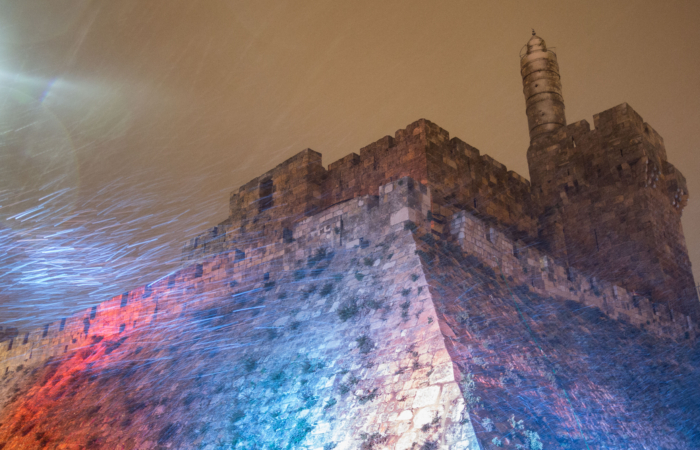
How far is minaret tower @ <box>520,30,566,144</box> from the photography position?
58.3 ft

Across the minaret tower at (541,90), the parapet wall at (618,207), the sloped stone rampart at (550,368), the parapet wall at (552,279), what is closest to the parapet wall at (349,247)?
the parapet wall at (552,279)

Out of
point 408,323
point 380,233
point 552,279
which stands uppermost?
point 380,233

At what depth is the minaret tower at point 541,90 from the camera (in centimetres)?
1777

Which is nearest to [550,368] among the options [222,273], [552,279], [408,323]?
[408,323]

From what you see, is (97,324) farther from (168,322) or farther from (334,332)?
(334,332)

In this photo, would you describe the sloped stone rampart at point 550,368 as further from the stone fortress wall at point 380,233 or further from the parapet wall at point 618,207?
the parapet wall at point 618,207

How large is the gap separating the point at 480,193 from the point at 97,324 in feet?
35.6

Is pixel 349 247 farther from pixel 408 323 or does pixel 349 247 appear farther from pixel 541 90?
pixel 541 90

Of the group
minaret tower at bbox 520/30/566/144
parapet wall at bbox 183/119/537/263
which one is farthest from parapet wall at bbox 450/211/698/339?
minaret tower at bbox 520/30/566/144

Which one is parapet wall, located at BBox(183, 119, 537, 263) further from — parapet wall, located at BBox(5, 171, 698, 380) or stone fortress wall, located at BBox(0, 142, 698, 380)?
parapet wall, located at BBox(5, 171, 698, 380)

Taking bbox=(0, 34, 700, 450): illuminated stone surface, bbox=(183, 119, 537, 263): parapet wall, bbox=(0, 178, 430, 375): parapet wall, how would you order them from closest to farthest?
bbox=(0, 34, 700, 450): illuminated stone surface, bbox=(0, 178, 430, 375): parapet wall, bbox=(183, 119, 537, 263): parapet wall

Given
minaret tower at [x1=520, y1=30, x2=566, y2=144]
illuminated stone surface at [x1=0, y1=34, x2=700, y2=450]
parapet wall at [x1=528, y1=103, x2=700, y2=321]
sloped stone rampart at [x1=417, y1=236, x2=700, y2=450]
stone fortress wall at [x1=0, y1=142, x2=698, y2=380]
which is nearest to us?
sloped stone rampart at [x1=417, y1=236, x2=700, y2=450]

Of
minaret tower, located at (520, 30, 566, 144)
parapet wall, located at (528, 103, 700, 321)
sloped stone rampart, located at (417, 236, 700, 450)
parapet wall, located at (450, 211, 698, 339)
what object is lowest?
sloped stone rampart, located at (417, 236, 700, 450)

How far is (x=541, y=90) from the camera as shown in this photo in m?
18.6
